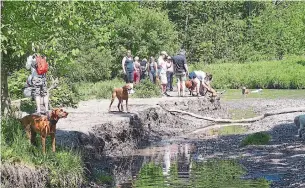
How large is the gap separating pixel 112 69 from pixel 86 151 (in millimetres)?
26979

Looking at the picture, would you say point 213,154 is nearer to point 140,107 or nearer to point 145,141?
point 145,141

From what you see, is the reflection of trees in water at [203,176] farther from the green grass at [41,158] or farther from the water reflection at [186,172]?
the green grass at [41,158]

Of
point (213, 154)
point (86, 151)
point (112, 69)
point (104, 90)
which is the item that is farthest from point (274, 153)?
point (112, 69)

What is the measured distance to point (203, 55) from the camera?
55.0m

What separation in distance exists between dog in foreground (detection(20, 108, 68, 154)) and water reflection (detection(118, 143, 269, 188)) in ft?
6.73

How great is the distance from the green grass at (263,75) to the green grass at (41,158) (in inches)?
1177

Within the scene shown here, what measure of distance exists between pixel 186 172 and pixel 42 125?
3635mm

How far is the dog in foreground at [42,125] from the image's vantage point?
11352mm

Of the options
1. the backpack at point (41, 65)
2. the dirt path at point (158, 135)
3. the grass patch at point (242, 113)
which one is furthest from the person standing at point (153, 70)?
the backpack at point (41, 65)

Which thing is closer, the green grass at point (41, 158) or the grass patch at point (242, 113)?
the green grass at point (41, 158)

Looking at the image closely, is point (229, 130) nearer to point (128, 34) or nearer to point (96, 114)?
point (96, 114)

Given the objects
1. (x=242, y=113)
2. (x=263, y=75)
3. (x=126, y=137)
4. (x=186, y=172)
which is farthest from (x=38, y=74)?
(x=263, y=75)

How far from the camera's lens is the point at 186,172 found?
13.3m

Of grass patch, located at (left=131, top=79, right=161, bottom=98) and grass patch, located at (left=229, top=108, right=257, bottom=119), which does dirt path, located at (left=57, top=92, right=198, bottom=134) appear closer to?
grass patch, located at (left=131, top=79, right=161, bottom=98)
